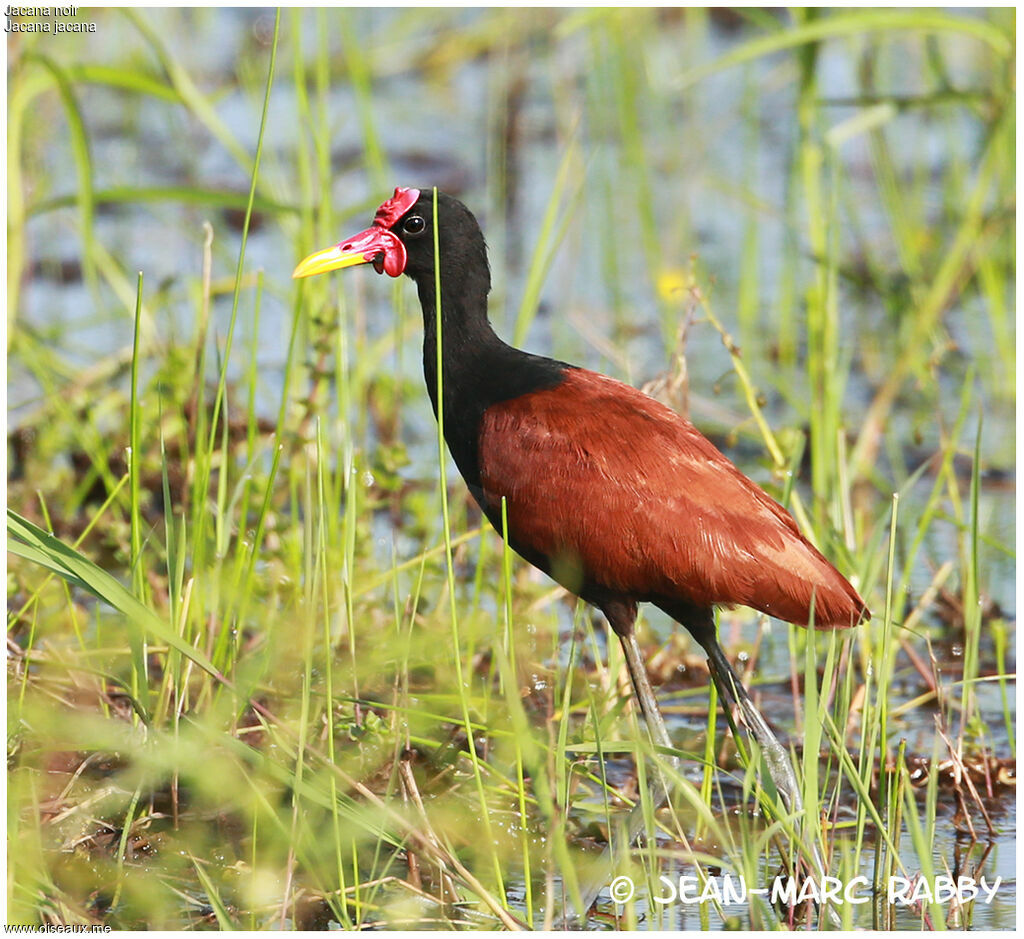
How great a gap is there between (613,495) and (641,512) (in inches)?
2.9

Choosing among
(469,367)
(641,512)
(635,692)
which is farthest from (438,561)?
(641,512)

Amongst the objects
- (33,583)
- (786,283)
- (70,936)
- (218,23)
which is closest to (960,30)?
(786,283)

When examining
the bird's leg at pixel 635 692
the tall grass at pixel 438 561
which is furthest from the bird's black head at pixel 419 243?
the bird's leg at pixel 635 692

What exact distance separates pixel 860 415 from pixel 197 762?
13.4 ft

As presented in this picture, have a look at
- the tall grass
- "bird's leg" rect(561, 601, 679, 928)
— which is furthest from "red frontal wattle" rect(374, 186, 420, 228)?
"bird's leg" rect(561, 601, 679, 928)

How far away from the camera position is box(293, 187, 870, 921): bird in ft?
11.3

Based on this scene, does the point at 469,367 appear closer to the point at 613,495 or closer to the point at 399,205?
the point at 399,205

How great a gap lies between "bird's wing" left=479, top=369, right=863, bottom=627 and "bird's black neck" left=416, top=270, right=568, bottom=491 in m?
0.06

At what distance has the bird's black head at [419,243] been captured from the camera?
379 cm

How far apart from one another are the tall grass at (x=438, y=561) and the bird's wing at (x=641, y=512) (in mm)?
183

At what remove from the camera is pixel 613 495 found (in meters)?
3.48

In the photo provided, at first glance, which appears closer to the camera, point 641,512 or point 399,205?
point 641,512

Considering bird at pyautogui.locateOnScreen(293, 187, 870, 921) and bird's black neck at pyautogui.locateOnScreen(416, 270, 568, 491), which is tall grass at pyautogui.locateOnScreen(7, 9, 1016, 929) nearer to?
bird at pyautogui.locateOnScreen(293, 187, 870, 921)

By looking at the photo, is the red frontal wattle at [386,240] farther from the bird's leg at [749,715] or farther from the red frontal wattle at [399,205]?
the bird's leg at [749,715]
